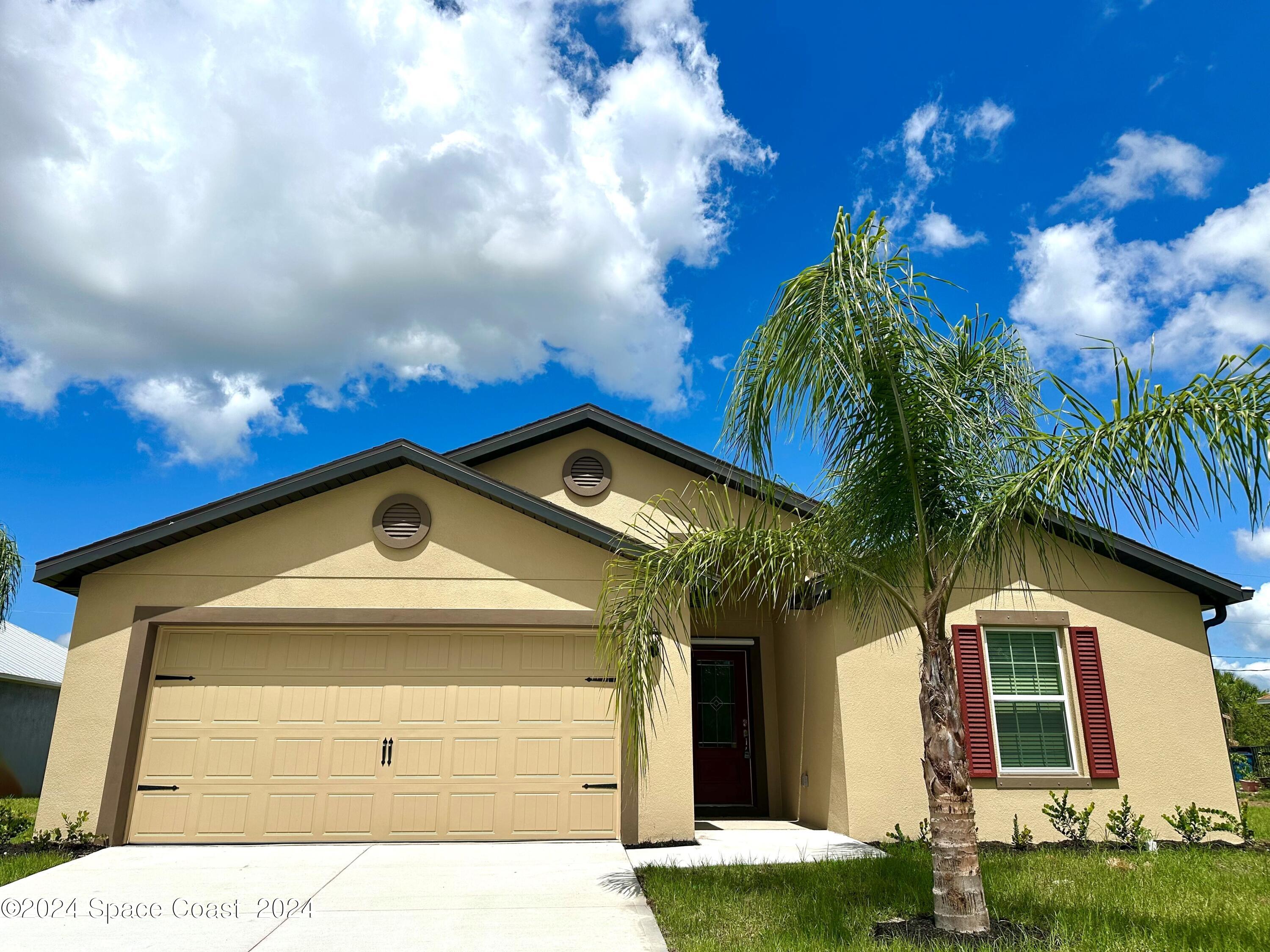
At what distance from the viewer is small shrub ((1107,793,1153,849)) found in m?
9.20

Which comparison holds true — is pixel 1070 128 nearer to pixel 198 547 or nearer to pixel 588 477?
pixel 588 477

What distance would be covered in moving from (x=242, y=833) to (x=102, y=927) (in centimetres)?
306

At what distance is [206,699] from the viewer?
9000 millimetres

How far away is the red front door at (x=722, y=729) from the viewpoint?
38.9 ft

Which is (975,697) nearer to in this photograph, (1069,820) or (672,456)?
(1069,820)

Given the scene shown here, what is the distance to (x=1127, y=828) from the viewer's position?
932cm

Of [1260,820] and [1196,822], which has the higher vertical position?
[1196,822]

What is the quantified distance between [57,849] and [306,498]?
425 cm

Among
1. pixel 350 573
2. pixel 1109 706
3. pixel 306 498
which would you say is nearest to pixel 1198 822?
pixel 1109 706

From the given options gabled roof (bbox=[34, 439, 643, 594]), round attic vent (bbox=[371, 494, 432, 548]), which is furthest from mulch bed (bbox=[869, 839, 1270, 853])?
round attic vent (bbox=[371, 494, 432, 548])

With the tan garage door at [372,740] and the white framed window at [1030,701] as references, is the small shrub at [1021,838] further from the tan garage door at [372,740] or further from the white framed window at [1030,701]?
the tan garage door at [372,740]

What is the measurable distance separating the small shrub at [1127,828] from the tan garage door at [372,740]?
18.9 ft

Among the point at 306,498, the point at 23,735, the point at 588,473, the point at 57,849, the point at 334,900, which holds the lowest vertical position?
the point at 334,900

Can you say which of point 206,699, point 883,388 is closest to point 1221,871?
point 883,388
